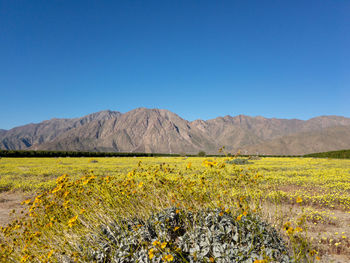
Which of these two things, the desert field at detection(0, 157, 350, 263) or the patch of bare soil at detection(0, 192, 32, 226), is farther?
the patch of bare soil at detection(0, 192, 32, 226)

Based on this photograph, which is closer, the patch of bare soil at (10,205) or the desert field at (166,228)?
the desert field at (166,228)

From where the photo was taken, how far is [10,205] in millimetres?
9250

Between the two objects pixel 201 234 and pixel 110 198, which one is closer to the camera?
pixel 201 234

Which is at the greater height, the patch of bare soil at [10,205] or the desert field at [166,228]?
the desert field at [166,228]

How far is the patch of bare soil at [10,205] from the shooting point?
7.40 m

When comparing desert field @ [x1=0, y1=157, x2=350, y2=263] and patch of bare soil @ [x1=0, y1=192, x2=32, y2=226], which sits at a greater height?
desert field @ [x1=0, y1=157, x2=350, y2=263]

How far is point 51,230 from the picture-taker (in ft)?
13.5

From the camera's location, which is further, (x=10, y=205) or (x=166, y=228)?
(x=10, y=205)

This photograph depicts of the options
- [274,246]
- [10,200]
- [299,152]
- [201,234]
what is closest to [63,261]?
[201,234]

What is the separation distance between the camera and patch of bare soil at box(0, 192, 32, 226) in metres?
7.40

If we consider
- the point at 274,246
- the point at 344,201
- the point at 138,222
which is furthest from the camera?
the point at 344,201

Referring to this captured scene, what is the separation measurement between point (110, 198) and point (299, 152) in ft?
544

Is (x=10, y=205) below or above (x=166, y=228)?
below

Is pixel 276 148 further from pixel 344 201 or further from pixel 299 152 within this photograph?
pixel 344 201
